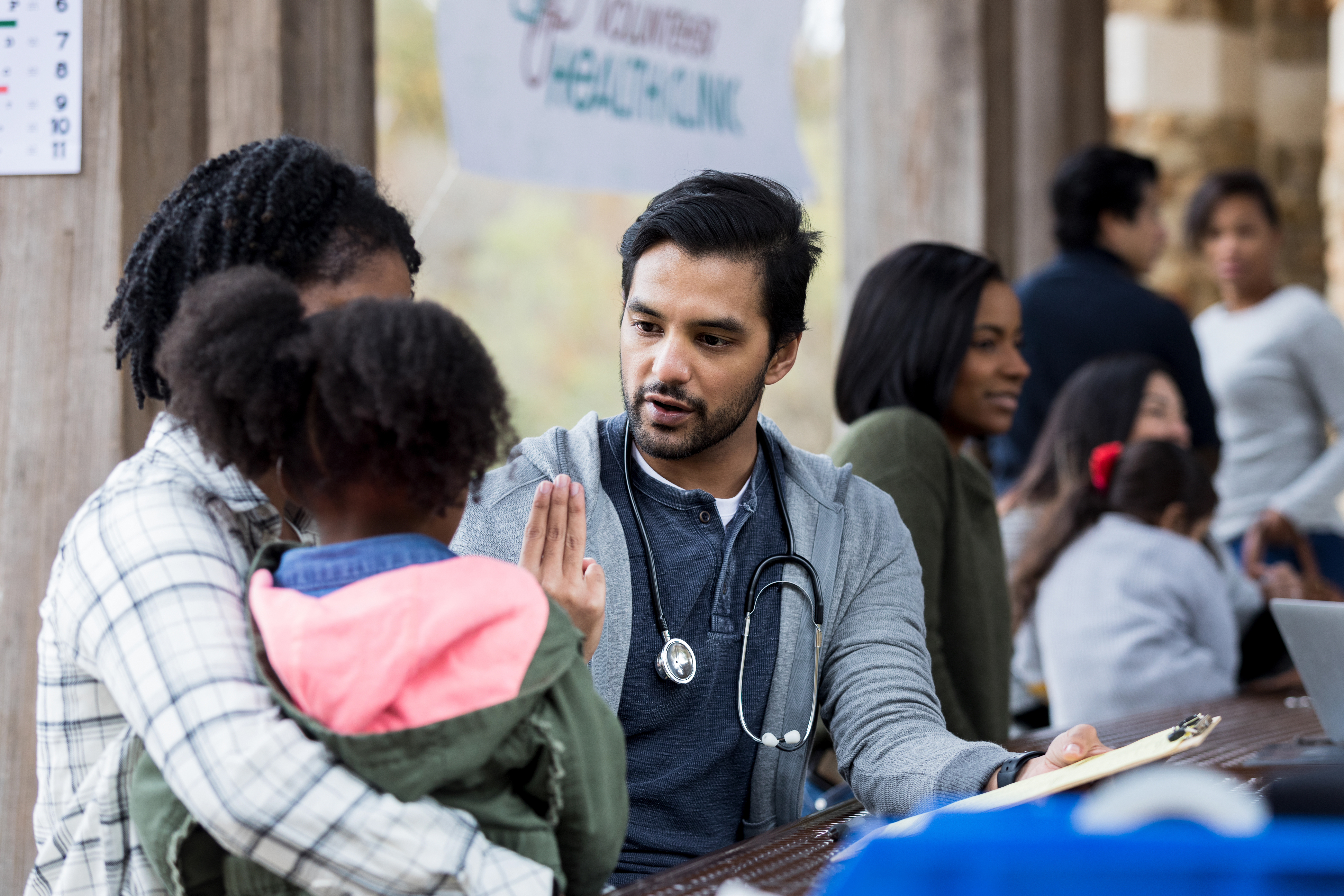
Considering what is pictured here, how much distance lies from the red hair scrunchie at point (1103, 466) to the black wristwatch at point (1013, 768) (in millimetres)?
1519

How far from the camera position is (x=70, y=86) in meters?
1.68

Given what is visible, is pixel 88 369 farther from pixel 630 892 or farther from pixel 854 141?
pixel 854 141


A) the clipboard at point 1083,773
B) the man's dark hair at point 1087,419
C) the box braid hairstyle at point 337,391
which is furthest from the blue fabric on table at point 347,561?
the man's dark hair at point 1087,419

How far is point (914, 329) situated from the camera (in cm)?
221

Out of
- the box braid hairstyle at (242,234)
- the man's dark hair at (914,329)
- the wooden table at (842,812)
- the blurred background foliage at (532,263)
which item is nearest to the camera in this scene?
the wooden table at (842,812)

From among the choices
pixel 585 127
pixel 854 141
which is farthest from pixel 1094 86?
pixel 585 127

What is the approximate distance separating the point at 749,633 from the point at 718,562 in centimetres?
9

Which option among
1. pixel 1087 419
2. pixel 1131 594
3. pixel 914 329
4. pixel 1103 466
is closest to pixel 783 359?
pixel 914 329

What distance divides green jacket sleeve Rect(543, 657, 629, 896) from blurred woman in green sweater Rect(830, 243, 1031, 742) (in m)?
1.01

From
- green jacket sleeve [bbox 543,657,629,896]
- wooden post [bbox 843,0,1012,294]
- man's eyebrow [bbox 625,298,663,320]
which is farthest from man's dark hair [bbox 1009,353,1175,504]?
green jacket sleeve [bbox 543,657,629,896]

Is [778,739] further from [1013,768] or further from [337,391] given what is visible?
[337,391]

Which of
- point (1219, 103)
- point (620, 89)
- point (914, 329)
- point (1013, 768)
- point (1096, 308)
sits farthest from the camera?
point (1219, 103)

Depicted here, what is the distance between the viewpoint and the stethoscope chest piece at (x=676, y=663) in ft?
4.87

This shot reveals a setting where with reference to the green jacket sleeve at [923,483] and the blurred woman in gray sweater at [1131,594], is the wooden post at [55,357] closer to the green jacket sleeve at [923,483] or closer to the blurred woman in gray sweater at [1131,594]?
the green jacket sleeve at [923,483]
